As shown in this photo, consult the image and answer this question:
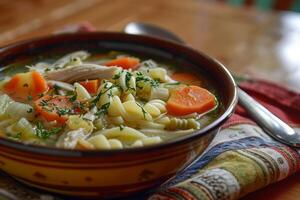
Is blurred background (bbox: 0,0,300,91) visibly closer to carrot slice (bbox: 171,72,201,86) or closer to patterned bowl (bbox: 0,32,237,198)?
carrot slice (bbox: 171,72,201,86)

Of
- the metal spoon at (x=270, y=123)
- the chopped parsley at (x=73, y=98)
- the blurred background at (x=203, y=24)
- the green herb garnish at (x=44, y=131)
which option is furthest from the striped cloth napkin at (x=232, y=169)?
the blurred background at (x=203, y=24)

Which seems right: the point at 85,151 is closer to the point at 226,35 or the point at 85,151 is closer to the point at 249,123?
the point at 249,123

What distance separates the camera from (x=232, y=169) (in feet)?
4.11

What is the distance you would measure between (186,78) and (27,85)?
48 centimetres

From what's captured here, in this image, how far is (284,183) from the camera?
4.41 ft

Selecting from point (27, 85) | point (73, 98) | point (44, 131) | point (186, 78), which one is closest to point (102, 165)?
point (44, 131)

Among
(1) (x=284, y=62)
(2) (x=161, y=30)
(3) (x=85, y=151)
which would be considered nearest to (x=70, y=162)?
(3) (x=85, y=151)

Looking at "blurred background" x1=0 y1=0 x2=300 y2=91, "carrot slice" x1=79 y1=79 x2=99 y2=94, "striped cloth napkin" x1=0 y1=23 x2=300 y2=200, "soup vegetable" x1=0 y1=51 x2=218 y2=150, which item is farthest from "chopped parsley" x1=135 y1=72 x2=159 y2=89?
"blurred background" x1=0 y1=0 x2=300 y2=91

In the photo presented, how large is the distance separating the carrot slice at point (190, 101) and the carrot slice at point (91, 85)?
210 millimetres

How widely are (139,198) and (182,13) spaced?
156 centimetres

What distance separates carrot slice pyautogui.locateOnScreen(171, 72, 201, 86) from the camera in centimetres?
153

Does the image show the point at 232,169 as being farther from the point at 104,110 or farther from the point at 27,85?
the point at 27,85

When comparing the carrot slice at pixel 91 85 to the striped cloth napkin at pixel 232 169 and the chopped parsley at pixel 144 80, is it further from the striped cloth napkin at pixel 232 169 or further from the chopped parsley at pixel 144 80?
the striped cloth napkin at pixel 232 169

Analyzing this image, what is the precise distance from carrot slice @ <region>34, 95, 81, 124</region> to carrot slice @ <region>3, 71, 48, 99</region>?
0.06 metres
